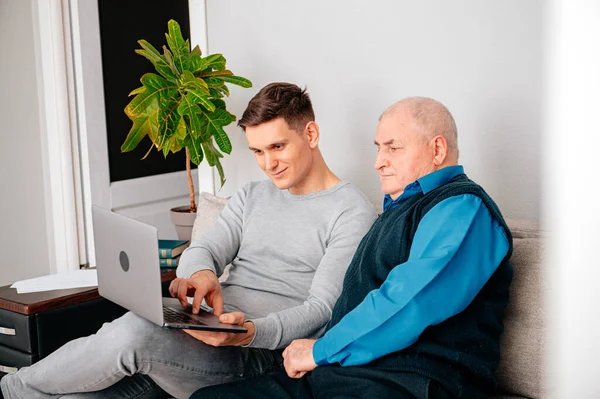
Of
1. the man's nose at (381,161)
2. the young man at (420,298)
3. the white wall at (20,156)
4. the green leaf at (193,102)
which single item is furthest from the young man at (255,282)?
the white wall at (20,156)

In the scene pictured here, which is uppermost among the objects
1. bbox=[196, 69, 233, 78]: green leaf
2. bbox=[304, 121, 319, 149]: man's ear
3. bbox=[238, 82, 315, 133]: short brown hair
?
bbox=[196, 69, 233, 78]: green leaf

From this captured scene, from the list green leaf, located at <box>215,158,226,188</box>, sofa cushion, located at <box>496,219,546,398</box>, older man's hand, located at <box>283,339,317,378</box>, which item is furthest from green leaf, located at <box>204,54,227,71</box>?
sofa cushion, located at <box>496,219,546,398</box>

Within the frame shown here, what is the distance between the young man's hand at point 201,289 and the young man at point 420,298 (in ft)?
0.86

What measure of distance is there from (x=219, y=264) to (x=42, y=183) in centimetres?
190

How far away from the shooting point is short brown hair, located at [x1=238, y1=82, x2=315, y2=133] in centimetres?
191

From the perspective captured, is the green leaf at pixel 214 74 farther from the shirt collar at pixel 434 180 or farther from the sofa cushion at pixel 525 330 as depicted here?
the sofa cushion at pixel 525 330

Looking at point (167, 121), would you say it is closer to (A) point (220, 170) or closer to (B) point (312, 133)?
(A) point (220, 170)

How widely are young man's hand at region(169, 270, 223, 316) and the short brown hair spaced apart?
1.50 feet

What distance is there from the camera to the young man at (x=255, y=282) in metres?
1.65

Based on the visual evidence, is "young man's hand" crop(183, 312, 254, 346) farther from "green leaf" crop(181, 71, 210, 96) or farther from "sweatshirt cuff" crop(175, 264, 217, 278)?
"green leaf" crop(181, 71, 210, 96)

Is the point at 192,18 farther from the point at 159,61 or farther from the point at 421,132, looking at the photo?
the point at 421,132

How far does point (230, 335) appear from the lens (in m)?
1.60

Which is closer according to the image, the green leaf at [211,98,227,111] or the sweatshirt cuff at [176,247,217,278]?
the sweatshirt cuff at [176,247,217,278]

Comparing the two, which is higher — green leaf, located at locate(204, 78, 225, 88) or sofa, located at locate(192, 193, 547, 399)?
green leaf, located at locate(204, 78, 225, 88)
